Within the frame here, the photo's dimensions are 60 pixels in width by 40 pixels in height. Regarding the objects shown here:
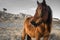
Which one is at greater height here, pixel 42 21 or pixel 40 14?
pixel 40 14

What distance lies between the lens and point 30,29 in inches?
416

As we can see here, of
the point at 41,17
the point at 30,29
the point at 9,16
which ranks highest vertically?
the point at 41,17

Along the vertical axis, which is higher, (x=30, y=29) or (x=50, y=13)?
(x=50, y=13)

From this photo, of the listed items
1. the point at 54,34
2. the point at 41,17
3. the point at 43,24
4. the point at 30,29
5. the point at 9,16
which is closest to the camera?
the point at 41,17

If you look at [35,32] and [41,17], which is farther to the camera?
[35,32]

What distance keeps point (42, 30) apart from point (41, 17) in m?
0.85

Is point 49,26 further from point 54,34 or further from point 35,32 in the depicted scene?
point 54,34

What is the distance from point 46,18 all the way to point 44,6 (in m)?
0.45

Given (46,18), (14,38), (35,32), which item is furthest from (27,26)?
(14,38)

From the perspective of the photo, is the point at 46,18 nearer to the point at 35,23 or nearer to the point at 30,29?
the point at 35,23

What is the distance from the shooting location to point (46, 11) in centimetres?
893

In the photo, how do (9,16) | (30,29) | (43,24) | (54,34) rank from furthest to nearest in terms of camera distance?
(9,16) < (54,34) < (30,29) < (43,24)

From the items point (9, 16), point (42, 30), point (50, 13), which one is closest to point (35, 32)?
point (42, 30)

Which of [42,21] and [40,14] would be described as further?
[42,21]
